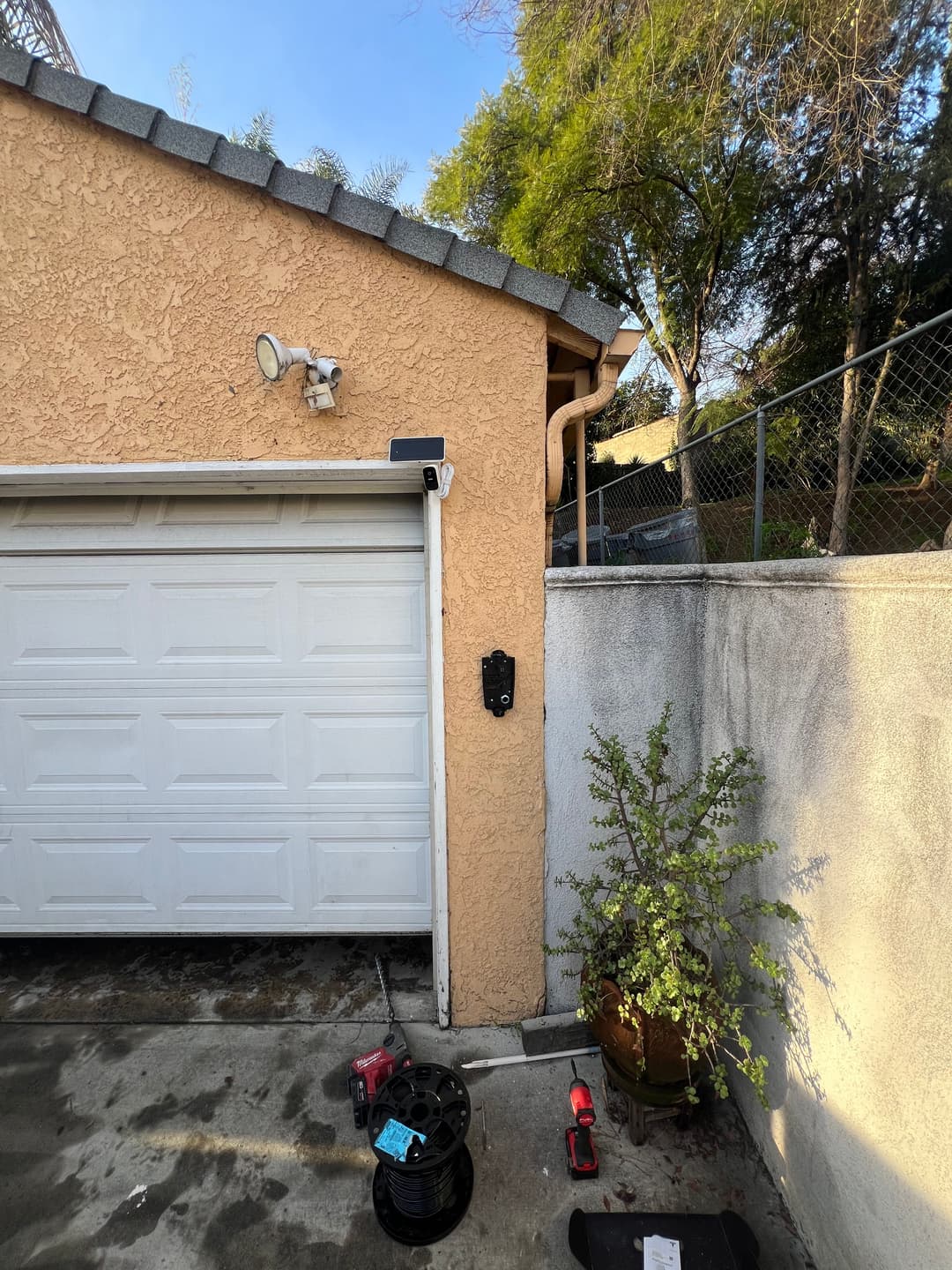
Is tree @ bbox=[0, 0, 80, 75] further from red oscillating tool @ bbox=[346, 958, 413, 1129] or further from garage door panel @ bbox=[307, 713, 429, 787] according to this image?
red oscillating tool @ bbox=[346, 958, 413, 1129]

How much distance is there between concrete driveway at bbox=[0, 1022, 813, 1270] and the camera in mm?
2207

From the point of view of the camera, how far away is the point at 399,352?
2.81m

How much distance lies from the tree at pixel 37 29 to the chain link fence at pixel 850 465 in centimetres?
550

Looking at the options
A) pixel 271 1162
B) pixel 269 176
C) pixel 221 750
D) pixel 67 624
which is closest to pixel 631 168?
pixel 269 176

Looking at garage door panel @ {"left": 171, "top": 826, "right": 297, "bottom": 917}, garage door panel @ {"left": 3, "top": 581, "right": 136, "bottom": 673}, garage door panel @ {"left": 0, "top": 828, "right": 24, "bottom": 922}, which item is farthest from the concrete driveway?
garage door panel @ {"left": 3, "top": 581, "right": 136, "bottom": 673}

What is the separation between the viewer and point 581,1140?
247 centimetres

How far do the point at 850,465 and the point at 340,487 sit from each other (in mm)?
2679

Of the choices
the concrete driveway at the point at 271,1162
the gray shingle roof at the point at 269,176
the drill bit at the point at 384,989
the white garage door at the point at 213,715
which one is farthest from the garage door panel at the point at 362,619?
the concrete driveway at the point at 271,1162

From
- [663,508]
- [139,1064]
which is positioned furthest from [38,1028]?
[663,508]

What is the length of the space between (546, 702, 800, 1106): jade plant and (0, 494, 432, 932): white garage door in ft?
4.01

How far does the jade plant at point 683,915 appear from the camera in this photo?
2.25 metres

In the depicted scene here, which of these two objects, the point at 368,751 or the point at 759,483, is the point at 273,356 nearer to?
the point at 368,751

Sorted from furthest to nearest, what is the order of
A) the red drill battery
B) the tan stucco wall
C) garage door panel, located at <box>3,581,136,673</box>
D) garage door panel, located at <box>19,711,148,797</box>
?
garage door panel, located at <box>19,711,148,797</box>, garage door panel, located at <box>3,581,136,673</box>, the tan stucco wall, the red drill battery

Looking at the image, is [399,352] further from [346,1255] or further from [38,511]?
[346,1255]
